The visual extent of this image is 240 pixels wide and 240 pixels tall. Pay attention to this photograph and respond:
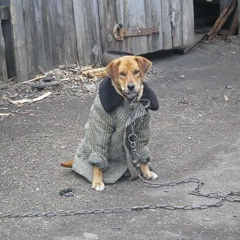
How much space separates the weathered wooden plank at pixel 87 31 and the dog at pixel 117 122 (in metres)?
3.85

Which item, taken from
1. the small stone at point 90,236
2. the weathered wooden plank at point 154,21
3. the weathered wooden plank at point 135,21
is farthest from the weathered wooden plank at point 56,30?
the small stone at point 90,236

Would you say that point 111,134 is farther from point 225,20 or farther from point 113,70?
point 225,20

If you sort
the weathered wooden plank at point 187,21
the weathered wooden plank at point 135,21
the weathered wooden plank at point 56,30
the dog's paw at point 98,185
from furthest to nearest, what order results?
1. the weathered wooden plank at point 187,21
2. the weathered wooden plank at point 135,21
3. the weathered wooden plank at point 56,30
4. the dog's paw at point 98,185

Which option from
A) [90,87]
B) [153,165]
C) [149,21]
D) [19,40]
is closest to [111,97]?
[153,165]

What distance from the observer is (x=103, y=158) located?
5238 mm

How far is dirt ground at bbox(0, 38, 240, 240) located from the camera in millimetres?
4504

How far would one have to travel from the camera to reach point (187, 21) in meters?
10.2

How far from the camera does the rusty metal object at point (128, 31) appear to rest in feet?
30.5

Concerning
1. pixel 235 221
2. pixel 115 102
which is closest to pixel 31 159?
pixel 115 102

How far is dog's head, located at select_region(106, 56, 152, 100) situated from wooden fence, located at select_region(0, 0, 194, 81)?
11.7 feet

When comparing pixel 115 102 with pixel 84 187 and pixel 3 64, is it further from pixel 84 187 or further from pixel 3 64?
pixel 3 64

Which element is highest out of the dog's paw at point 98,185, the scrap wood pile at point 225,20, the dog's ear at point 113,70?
the dog's ear at point 113,70

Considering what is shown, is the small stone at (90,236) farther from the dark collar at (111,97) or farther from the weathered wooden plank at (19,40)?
the weathered wooden plank at (19,40)

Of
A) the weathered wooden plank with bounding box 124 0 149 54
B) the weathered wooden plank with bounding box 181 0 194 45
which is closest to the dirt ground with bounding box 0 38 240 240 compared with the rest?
the weathered wooden plank with bounding box 124 0 149 54
